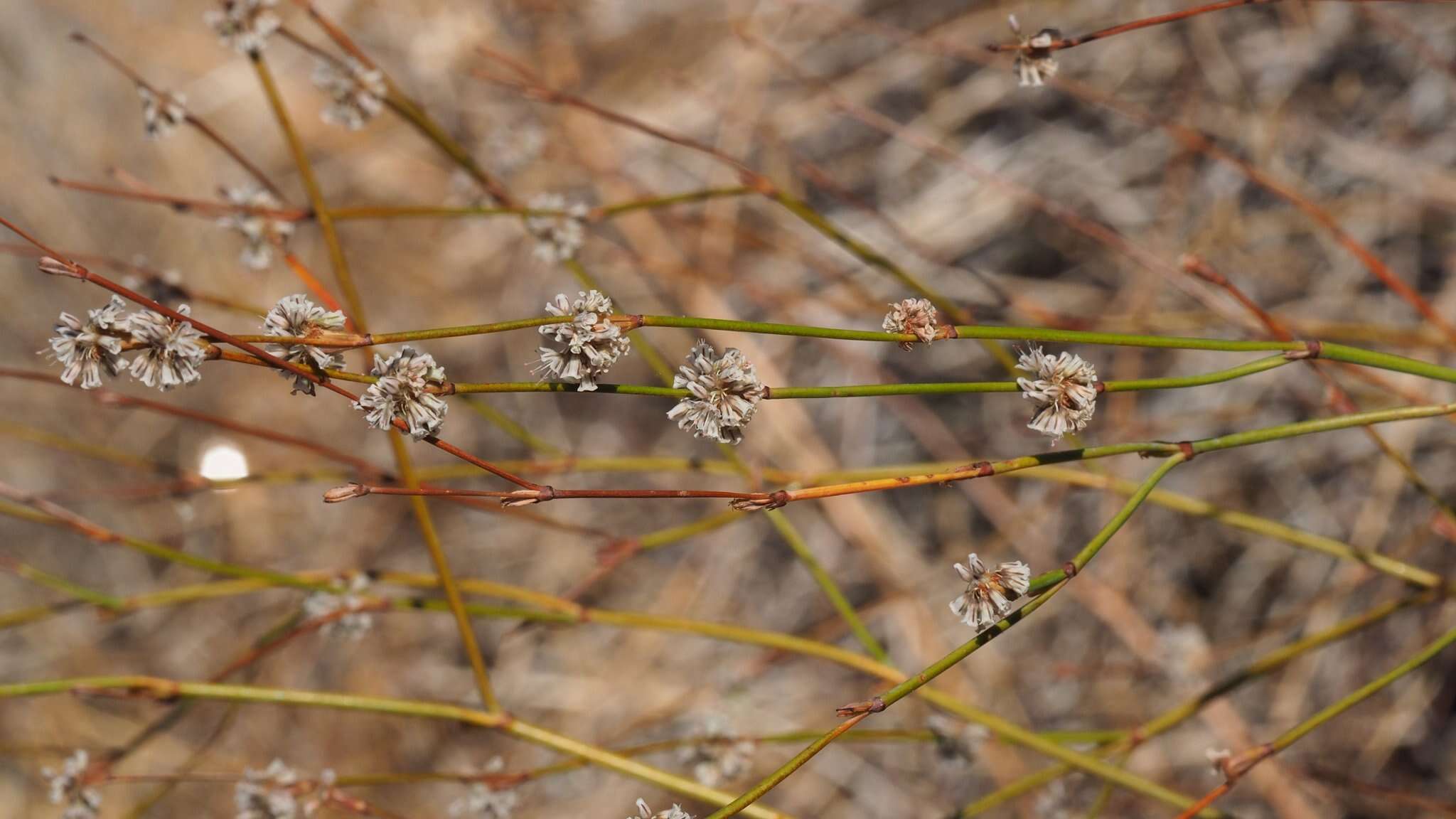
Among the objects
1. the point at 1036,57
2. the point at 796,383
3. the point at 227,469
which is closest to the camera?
the point at 1036,57

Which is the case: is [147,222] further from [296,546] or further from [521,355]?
[521,355]

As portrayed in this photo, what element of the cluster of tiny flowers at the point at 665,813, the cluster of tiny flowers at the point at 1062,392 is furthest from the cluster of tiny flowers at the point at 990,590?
the cluster of tiny flowers at the point at 665,813

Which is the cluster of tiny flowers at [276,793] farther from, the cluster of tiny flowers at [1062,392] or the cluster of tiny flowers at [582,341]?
the cluster of tiny flowers at [1062,392]

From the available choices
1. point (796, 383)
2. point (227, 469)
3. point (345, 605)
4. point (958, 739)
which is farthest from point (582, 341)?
point (796, 383)

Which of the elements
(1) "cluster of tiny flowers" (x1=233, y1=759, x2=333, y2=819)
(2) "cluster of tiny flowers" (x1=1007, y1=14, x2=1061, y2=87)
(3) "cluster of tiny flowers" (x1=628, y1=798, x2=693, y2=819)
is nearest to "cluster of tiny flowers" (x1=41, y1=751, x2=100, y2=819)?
(1) "cluster of tiny flowers" (x1=233, y1=759, x2=333, y2=819)

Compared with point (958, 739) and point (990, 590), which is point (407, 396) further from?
point (958, 739)

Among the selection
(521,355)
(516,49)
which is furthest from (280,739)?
(516,49)
